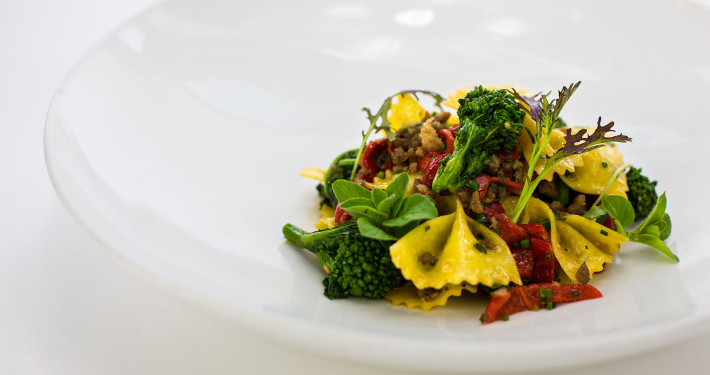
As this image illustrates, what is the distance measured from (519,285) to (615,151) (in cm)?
144

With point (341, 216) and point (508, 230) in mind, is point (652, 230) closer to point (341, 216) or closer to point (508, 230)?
point (508, 230)

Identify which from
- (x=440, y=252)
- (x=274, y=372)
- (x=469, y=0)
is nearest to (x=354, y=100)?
(x=469, y=0)

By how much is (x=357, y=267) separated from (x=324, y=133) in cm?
219

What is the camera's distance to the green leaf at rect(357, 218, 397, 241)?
2.93 meters

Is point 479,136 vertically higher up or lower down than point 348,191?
higher up

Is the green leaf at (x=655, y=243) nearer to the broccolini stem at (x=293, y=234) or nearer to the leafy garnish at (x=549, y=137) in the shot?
the leafy garnish at (x=549, y=137)

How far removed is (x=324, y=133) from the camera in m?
5.04

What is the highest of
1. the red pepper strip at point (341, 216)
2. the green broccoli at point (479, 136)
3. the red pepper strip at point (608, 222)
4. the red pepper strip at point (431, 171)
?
the green broccoli at point (479, 136)

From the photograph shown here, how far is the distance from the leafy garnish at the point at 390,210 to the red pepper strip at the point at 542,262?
0.59 m

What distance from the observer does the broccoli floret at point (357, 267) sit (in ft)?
9.84

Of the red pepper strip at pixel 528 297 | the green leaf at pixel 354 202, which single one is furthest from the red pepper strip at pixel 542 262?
the green leaf at pixel 354 202

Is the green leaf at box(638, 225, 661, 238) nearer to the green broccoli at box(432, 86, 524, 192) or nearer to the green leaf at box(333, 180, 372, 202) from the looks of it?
the green broccoli at box(432, 86, 524, 192)

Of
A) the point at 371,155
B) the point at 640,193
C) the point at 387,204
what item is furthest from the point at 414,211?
the point at 640,193

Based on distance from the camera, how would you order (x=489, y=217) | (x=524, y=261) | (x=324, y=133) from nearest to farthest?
(x=524, y=261)
(x=489, y=217)
(x=324, y=133)
